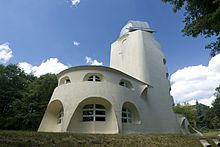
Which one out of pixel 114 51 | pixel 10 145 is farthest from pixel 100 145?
pixel 114 51

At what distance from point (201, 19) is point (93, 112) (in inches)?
504

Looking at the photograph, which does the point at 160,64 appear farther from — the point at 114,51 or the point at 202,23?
the point at 202,23

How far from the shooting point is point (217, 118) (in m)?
52.1

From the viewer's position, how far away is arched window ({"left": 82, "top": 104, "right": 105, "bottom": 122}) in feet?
63.2

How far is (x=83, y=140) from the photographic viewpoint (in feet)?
33.9

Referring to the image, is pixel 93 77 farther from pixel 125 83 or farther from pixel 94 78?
pixel 125 83

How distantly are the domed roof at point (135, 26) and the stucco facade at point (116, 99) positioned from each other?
2.71 metres

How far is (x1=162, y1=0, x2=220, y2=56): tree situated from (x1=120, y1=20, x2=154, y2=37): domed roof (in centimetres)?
2061

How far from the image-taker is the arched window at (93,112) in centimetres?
1927

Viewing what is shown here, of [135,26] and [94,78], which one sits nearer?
[94,78]

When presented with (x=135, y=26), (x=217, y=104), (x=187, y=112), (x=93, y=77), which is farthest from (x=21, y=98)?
(x=217, y=104)

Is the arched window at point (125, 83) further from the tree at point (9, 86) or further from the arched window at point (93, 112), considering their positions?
the tree at point (9, 86)

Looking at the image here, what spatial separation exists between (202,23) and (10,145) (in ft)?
28.1

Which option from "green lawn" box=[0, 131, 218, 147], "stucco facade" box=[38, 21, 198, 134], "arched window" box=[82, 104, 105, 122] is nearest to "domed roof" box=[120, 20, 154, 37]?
"stucco facade" box=[38, 21, 198, 134]
